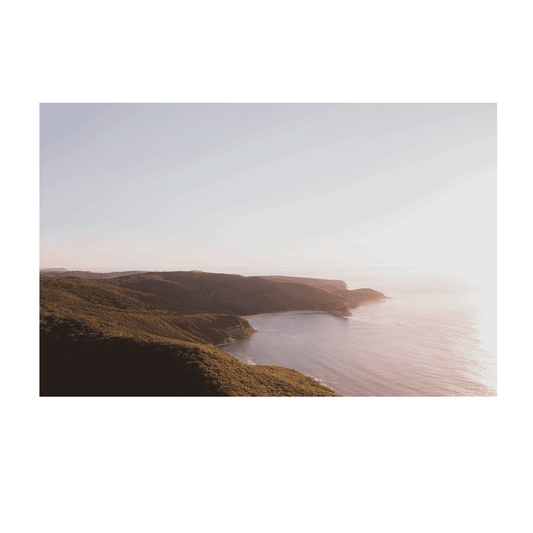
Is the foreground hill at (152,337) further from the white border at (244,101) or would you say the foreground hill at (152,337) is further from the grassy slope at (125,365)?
the white border at (244,101)

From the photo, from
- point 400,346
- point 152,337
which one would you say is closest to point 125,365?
point 152,337

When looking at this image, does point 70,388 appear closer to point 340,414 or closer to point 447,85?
point 340,414

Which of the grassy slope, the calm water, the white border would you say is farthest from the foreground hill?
the calm water

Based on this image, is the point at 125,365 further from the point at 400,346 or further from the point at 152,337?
the point at 400,346

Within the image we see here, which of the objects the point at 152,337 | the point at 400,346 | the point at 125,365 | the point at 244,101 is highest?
the point at 244,101

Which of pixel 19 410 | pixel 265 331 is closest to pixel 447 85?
pixel 265 331

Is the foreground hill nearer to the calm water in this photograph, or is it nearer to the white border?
the white border
